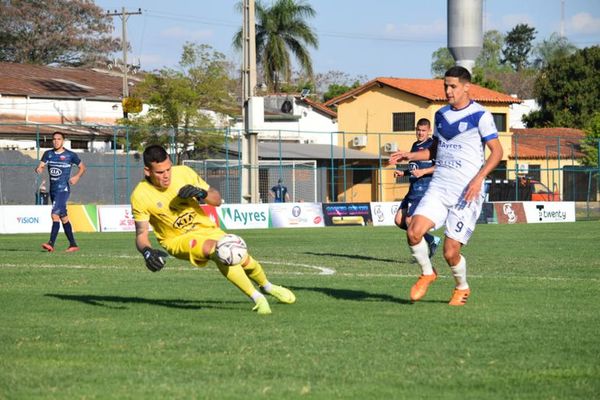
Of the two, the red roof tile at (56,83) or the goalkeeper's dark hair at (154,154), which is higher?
the red roof tile at (56,83)

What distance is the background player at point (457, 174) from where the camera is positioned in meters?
9.75

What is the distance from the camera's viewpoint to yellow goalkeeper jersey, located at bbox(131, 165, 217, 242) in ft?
30.9

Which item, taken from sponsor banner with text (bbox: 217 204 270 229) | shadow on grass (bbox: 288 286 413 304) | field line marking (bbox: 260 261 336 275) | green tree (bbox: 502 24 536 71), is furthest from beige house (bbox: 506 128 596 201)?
green tree (bbox: 502 24 536 71)

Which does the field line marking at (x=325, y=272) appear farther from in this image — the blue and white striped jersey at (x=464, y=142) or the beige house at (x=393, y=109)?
the beige house at (x=393, y=109)

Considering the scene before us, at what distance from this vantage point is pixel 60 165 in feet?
62.6

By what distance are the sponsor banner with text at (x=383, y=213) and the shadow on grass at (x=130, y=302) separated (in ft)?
81.2

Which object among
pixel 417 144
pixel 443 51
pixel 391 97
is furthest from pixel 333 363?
pixel 443 51

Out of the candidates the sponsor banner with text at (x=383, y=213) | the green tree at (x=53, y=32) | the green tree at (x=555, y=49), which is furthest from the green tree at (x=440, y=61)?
the sponsor banner with text at (x=383, y=213)

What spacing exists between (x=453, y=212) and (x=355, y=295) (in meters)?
1.60

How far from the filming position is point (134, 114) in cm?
5519

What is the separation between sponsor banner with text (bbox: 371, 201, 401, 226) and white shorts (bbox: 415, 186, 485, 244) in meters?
25.5

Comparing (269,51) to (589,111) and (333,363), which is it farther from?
(333,363)

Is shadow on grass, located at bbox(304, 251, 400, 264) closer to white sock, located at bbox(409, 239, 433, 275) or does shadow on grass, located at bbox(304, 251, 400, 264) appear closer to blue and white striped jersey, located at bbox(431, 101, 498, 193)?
white sock, located at bbox(409, 239, 433, 275)

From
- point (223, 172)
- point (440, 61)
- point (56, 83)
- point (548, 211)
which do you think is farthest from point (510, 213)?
point (440, 61)
